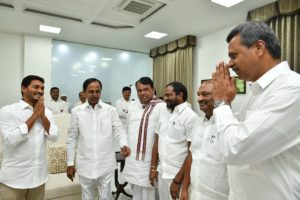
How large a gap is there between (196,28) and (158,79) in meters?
2.03

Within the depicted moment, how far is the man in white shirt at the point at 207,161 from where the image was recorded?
140cm

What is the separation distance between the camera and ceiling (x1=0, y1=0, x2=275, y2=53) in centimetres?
357

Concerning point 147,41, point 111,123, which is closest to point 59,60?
point 147,41

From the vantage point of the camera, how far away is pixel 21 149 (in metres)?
1.75

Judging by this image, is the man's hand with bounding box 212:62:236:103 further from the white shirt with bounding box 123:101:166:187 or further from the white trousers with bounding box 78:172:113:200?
the white trousers with bounding box 78:172:113:200

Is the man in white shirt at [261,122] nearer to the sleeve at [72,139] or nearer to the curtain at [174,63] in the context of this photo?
the sleeve at [72,139]

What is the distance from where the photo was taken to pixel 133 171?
2.29 metres

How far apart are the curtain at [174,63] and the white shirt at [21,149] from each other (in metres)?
3.89

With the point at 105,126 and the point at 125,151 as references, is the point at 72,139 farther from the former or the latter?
the point at 125,151

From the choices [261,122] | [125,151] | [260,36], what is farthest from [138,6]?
[261,122]

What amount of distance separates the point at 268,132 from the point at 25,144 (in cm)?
171

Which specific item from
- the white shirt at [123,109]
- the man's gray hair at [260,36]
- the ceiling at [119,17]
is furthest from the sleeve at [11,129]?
the white shirt at [123,109]

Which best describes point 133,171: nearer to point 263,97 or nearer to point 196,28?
point 263,97

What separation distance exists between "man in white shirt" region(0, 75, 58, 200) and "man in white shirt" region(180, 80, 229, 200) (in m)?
1.18
